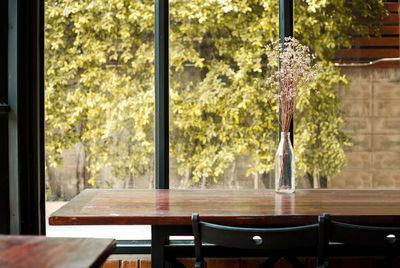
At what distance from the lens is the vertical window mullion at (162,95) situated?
2445mm

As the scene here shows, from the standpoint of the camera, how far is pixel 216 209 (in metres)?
1.69

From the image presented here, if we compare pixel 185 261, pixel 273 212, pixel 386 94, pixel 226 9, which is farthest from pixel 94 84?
pixel 386 94

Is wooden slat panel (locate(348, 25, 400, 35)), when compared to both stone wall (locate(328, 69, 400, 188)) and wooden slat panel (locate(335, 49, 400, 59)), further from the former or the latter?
stone wall (locate(328, 69, 400, 188))

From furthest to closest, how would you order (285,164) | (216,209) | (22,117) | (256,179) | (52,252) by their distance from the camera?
(256,179) → (22,117) → (285,164) → (216,209) → (52,252)

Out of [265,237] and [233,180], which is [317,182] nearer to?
[233,180]

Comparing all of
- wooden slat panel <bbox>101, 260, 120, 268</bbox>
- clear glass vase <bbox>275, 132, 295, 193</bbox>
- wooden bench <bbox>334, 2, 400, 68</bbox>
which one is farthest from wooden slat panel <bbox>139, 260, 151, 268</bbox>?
wooden bench <bbox>334, 2, 400, 68</bbox>

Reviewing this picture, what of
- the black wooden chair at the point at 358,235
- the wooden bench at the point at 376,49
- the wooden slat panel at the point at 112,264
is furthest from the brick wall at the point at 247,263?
the wooden bench at the point at 376,49

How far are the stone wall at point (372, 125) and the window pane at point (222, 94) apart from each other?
0.45 metres

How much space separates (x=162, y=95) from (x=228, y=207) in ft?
3.03

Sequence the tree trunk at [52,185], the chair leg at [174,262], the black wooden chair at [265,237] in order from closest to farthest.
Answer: the black wooden chair at [265,237] < the chair leg at [174,262] < the tree trunk at [52,185]

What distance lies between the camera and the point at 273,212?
1.63 metres

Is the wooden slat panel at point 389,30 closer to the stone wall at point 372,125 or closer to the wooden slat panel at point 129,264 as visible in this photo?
the stone wall at point 372,125

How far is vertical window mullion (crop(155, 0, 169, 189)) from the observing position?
245cm

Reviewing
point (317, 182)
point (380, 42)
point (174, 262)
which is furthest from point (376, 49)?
point (174, 262)
